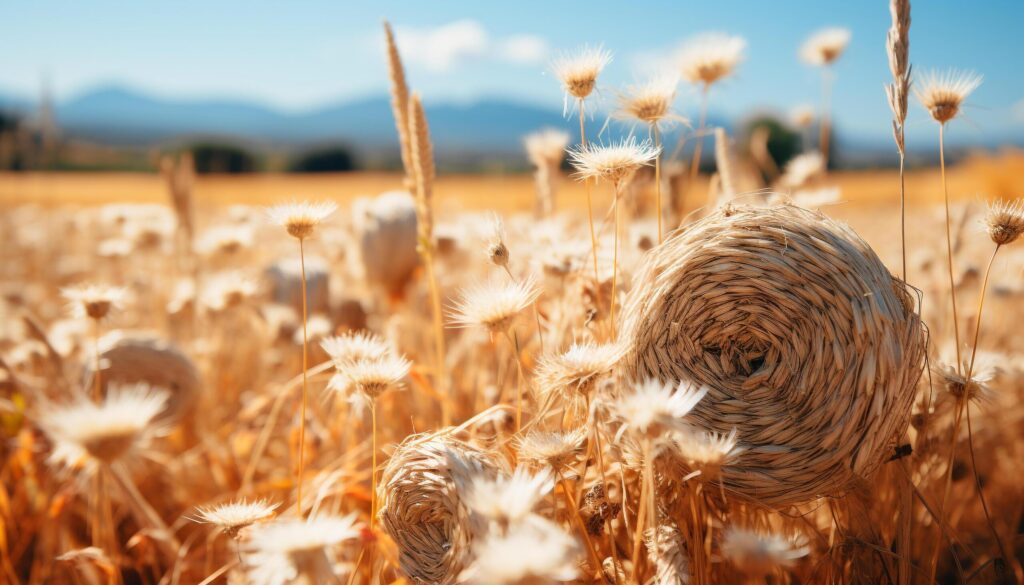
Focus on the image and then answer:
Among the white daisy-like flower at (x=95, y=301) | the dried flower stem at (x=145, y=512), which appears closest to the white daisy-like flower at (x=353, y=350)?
the white daisy-like flower at (x=95, y=301)

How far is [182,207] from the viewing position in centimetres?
230

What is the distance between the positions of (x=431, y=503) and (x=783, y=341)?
555 millimetres

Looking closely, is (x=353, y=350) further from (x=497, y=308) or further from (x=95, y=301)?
(x=95, y=301)

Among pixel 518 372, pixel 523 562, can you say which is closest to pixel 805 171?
pixel 518 372

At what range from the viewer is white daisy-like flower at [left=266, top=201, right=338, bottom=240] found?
929mm

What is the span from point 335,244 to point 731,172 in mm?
2424

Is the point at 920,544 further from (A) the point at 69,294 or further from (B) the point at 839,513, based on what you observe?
(A) the point at 69,294

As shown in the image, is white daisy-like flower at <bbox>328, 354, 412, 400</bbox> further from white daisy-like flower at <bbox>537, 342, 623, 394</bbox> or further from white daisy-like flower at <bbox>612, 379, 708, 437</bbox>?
white daisy-like flower at <bbox>612, 379, 708, 437</bbox>

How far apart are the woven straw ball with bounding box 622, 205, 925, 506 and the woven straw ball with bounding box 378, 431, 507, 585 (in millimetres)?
301

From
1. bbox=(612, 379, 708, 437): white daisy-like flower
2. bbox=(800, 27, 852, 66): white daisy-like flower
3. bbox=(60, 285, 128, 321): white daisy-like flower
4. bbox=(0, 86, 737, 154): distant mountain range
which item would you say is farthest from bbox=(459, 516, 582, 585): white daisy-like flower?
bbox=(0, 86, 737, 154): distant mountain range

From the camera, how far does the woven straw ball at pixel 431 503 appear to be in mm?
874

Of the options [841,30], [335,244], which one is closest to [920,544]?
[841,30]

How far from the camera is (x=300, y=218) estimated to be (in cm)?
93

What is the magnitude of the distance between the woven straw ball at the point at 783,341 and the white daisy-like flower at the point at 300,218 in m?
0.48
